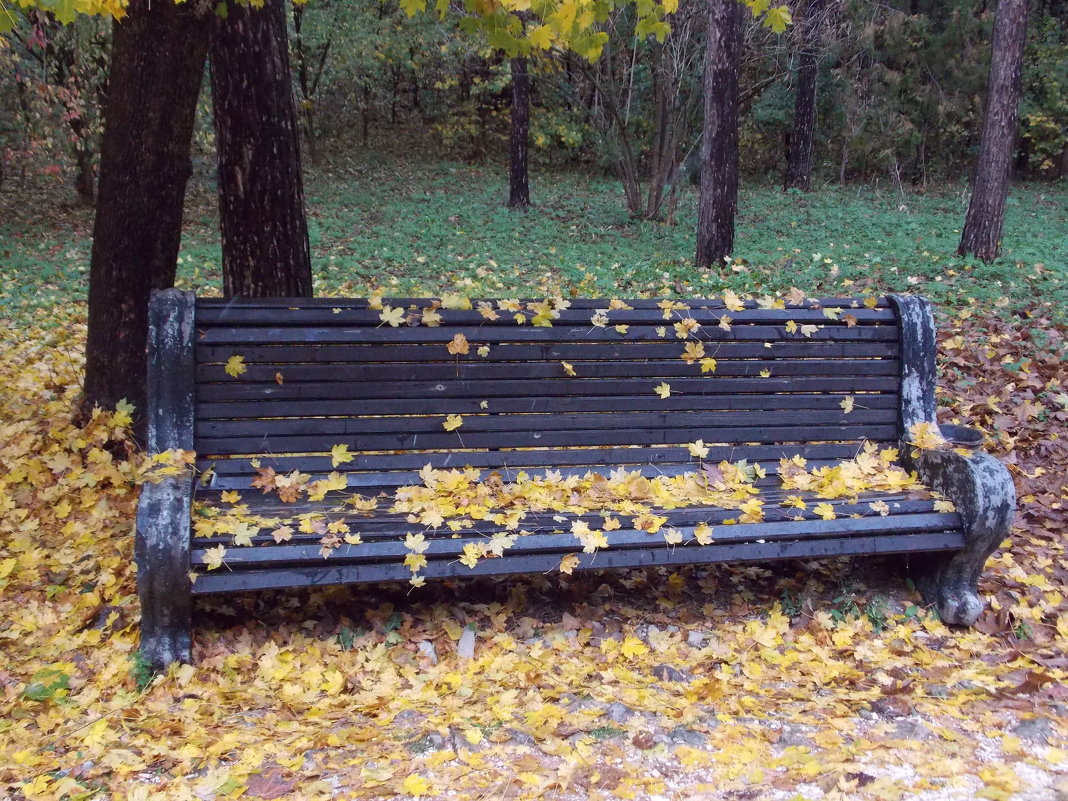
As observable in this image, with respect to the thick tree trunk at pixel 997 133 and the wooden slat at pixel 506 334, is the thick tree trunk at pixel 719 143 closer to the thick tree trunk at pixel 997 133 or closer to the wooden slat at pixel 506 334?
the thick tree trunk at pixel 997 133

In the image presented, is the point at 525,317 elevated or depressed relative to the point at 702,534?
elevated

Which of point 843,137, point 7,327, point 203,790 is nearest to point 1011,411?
point 203,790

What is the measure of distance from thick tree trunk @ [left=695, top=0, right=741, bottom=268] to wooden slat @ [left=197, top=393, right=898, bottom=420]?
5.94 meters

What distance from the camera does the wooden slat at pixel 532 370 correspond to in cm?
313

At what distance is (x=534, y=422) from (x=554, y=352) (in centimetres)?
29

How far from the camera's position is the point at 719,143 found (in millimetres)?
9086

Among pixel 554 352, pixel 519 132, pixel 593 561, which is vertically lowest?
pixel 593 561

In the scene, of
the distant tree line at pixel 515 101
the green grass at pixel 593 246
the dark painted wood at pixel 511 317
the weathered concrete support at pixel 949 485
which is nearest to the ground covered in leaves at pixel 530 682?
the weathered concrete support at pixel 949 485

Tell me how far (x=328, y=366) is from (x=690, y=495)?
4.87ft

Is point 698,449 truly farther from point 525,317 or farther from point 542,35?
point 542,35

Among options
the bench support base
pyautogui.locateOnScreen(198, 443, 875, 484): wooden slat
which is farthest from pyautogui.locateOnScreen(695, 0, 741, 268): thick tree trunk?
the bench support base

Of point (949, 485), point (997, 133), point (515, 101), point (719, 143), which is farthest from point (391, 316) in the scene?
point (515, 101)

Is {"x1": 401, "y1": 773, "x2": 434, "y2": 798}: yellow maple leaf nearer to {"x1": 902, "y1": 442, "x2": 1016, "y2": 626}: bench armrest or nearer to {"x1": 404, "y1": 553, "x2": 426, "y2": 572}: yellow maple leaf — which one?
{"x1": 404, "y1": 553, "x2": 426, "y2": 572}: yellow maple leaf

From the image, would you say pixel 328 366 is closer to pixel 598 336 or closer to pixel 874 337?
pixel 598 336
